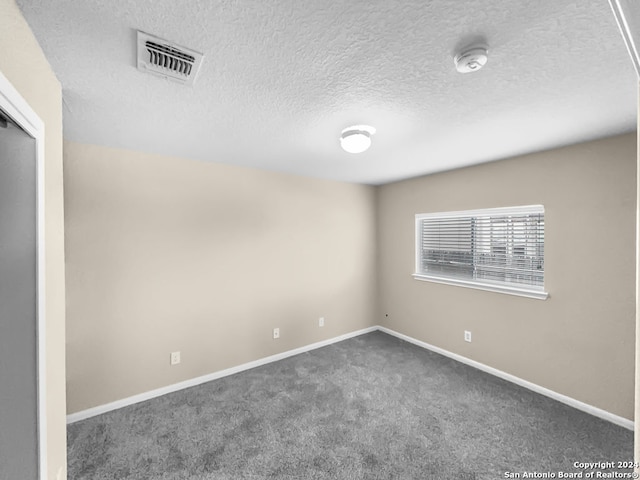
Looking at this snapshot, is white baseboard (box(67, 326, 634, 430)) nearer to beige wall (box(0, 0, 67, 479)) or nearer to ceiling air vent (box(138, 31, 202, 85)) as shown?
beige wall (box(0, 0, 67, 479))

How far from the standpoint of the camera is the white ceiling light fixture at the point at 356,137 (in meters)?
1.92

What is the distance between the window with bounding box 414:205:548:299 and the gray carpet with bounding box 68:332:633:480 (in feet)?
3.43

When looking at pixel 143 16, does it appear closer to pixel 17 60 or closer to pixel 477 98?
pixel 17 60

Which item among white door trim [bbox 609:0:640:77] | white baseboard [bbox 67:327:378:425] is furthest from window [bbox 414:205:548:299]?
white door trim [bbox 609:0:640:77]

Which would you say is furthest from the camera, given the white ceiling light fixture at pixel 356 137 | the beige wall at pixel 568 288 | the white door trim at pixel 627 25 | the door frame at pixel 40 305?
the beige wall at pixel 568 288

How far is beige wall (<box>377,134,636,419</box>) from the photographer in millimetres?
2123

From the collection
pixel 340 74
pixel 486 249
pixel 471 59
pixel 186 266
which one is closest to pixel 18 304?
pixel 340 74

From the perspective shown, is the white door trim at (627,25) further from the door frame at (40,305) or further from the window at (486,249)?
the window at (486,249)

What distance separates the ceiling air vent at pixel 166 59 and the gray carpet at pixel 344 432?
2.33 metres

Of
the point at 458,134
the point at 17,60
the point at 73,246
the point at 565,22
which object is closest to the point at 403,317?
the point at 458,134

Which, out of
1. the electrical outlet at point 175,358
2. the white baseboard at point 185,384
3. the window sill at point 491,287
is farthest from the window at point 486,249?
the electrical outlet at point 175,358

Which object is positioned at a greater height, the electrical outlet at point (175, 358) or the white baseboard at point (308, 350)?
the electrical outlet at point (175, 358)

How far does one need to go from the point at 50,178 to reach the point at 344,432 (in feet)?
7.91

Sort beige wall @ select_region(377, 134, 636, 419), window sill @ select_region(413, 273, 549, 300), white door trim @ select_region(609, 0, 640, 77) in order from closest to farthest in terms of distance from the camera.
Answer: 1. white door trim @ select_region(609, 0, 640, 77)
2. beige wall @ select_region(377, 134, 636, 419)
3. window sill @ select_region(413, 273, 549, 300)
